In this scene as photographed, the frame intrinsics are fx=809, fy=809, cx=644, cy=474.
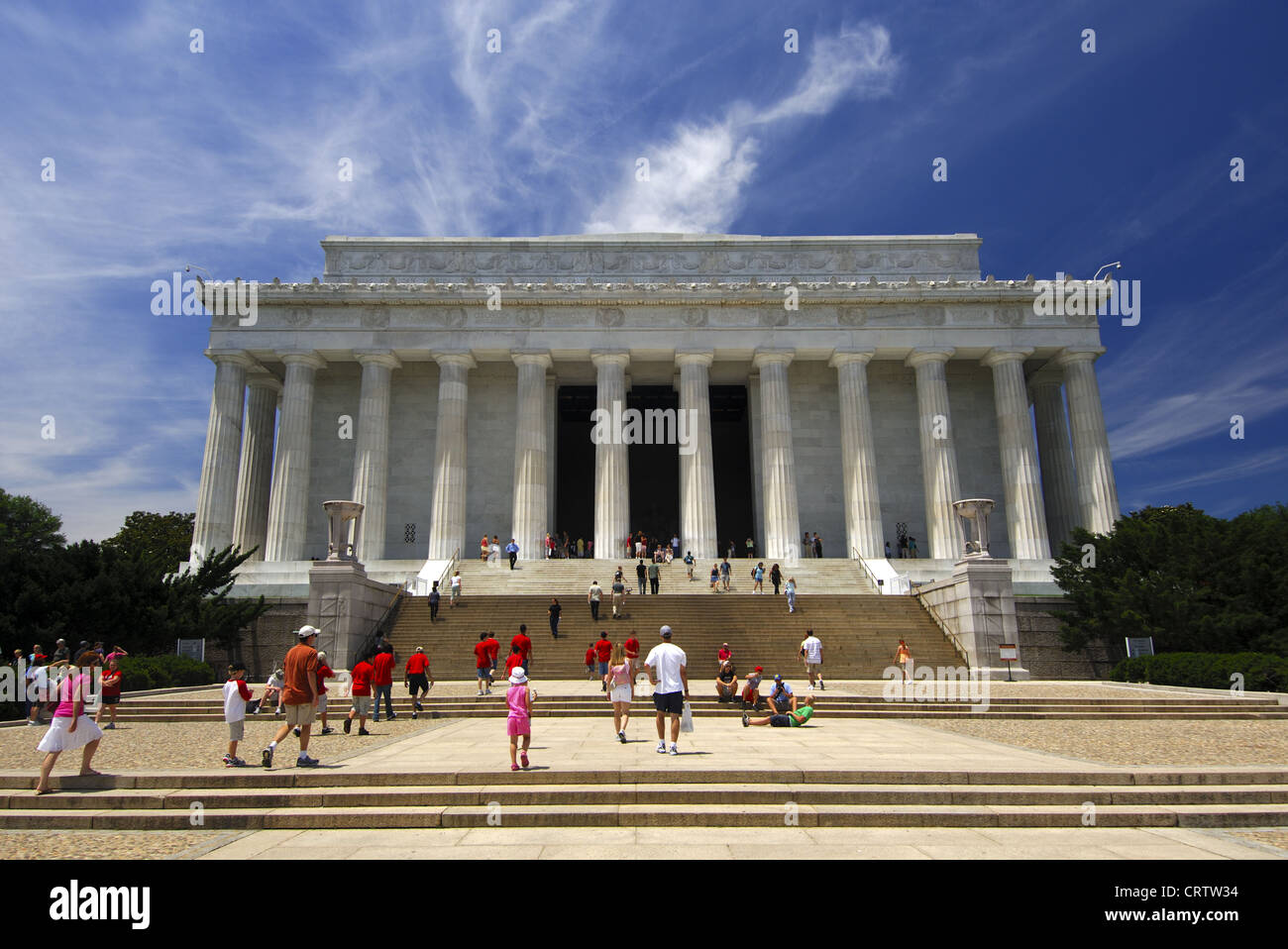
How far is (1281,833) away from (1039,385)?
45.0 metres

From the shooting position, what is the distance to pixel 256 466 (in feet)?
153

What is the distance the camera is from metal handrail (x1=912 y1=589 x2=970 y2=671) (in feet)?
90.7

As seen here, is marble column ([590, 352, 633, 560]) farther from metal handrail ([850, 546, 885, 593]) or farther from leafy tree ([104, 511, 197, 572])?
leafy tree ([104, 511, 197, 572])

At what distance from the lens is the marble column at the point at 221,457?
42.8 metres

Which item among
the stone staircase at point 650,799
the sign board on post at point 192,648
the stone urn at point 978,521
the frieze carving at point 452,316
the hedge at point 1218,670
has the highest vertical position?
the frieze carving at point 452,316

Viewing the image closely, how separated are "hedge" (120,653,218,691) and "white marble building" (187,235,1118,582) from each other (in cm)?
1422

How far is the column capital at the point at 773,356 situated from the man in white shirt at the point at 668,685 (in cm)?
3366

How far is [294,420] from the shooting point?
Result: 4434 centimetres

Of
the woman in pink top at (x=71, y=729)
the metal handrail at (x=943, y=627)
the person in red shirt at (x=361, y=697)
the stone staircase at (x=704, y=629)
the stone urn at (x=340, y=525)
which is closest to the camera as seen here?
the woman in pink top at (x=71, y=729)

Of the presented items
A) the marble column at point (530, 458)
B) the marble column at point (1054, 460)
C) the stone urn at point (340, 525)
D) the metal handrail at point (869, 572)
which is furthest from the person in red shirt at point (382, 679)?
the marble column at point (1054, 460)

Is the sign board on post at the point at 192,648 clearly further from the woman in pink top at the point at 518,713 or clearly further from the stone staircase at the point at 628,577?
the woman in pink top at the point at 518,713

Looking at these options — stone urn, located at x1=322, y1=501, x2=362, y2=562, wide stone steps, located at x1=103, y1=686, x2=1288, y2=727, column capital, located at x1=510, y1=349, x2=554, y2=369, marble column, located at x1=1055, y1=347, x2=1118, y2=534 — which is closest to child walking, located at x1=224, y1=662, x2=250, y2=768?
wide stone steps, located at x1=103, y1=686, x2=1288, y2=727

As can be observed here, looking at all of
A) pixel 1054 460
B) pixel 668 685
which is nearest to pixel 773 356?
pixel 1054 460

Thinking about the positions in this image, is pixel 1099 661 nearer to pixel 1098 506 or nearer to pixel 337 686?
pixel 1098 506
